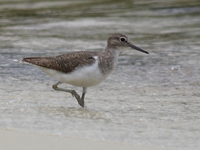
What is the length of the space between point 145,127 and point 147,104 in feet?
4.67

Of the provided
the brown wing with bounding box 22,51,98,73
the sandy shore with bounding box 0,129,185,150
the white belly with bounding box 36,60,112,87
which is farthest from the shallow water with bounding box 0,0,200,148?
the brown wing with bounding box 22,51,98,73

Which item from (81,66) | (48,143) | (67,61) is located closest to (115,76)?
(67,61)

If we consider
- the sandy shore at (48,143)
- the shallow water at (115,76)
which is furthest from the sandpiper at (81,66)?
the sandy shore at (48,143)

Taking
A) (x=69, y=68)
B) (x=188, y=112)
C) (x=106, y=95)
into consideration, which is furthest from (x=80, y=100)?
(x=188, y=112)

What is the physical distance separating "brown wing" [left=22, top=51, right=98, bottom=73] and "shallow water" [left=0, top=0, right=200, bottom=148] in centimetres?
61

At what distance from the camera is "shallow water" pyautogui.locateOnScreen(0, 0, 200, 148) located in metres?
6.16

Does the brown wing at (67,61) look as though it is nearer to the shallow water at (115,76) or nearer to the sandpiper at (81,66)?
the sandpiper at (81,66)

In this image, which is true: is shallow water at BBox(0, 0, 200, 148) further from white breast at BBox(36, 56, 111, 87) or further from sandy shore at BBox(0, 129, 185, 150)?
white breast at BBox(36, 56, 111, 87)

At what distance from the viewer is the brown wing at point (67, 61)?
6992mm

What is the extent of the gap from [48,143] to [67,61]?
6.75 feet

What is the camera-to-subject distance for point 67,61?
7.14m

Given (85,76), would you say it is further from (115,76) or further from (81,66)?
(115,76)

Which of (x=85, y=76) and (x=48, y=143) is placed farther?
(x=85, y=76)

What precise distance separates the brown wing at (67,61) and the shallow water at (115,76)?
61 cm
